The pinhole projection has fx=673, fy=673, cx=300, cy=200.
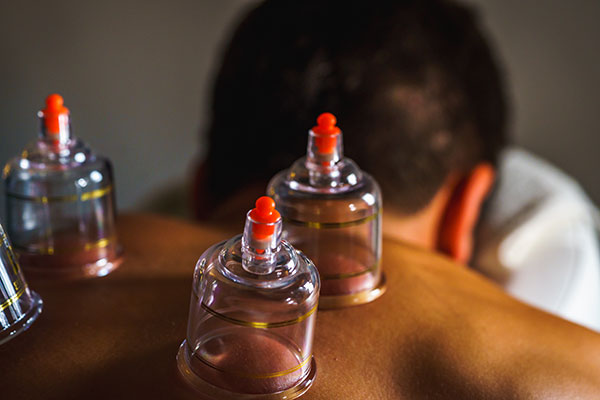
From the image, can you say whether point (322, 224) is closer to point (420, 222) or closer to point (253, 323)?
point (253, 323)

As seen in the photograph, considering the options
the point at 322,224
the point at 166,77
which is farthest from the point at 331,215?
the point at 166,77

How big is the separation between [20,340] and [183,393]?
17 centimetres

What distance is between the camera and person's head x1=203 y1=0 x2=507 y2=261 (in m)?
1.06

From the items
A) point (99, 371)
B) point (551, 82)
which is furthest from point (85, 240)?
point (551, 82)

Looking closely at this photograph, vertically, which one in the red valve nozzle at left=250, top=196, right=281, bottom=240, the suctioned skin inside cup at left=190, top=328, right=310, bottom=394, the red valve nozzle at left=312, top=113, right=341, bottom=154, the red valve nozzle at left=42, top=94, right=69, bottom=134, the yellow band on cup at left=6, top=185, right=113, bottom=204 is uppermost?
the red valve nozzle at left=42, top=94, right=69, bottom=134

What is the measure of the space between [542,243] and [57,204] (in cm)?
95

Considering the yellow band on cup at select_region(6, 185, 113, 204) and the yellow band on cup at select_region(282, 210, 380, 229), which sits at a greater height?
the yellow band on cup at select_region(6, 185, 113, 204)

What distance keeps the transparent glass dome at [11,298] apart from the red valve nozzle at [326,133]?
1.01ft

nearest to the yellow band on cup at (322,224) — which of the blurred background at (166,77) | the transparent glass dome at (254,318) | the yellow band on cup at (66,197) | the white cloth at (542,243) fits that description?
the transparent glass dome at (254,318)

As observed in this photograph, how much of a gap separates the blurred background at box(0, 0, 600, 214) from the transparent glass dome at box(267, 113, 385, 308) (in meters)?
1.15

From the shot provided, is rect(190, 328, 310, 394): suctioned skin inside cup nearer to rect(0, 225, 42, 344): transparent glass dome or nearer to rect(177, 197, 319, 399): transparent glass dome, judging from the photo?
rect(177, 197, 319, 399): transparent glass dome

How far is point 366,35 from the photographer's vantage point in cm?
106

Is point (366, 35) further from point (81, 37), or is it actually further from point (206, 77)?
point (206, 77)

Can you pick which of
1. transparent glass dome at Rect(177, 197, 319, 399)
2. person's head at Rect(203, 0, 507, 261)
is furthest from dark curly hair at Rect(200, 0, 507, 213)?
transparent glass dome at Rect(177, 197, 319, 399)
